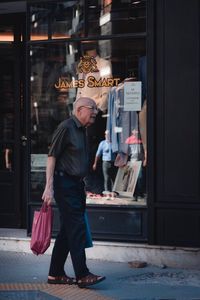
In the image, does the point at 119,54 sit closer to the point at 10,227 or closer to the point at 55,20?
the point at 55,20

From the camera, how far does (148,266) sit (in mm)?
7641

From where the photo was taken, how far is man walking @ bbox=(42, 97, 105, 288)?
6.39m

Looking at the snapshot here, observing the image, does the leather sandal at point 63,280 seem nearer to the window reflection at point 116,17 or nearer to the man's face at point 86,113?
the man's face at point 86,113

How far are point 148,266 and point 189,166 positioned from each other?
48.2 inches

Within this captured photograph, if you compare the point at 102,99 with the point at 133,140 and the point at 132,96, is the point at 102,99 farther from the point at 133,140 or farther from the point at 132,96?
the point at 133,140

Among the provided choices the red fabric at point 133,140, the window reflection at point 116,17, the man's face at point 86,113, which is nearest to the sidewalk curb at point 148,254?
the red fabric at point 133,140

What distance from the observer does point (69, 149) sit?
21.2ft

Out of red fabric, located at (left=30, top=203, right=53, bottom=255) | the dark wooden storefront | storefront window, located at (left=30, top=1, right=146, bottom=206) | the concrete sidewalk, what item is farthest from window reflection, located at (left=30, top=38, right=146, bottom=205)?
red fabric, located at (left=30, top=203, right=53, bottom=255)

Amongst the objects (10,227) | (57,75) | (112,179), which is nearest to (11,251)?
(10,227)

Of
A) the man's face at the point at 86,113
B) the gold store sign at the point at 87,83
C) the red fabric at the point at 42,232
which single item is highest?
the gold store sign at the point at 87,83

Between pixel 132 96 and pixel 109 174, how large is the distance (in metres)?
1.01

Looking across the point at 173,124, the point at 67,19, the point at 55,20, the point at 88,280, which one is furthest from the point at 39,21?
the point at 88,280

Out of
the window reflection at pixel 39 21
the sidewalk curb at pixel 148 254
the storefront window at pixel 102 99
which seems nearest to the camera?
the sidewalk curb at pixel 148 254

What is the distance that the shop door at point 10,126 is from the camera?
935 cm
